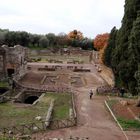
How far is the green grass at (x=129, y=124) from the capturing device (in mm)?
30188

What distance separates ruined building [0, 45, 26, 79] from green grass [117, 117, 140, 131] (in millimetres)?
27891

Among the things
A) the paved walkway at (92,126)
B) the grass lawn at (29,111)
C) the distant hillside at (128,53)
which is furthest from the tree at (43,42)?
the distant hillside at (128,53)

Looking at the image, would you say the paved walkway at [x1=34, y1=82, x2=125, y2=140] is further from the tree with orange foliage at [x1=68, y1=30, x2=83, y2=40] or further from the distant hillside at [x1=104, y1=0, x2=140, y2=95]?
the tree with orange foliage at [x1=68, y1=30, x2=83, y2=40]

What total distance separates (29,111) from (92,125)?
25.1ft

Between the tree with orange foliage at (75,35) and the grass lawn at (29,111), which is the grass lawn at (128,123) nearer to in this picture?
the grass lawn at (29,111)

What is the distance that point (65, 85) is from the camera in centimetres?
5391

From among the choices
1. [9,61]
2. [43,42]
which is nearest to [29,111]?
[9,61]

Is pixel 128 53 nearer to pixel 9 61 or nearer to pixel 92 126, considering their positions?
pixel 92 126

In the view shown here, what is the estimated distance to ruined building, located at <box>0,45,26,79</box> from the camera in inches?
2175

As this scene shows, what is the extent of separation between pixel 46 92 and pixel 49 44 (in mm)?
76578

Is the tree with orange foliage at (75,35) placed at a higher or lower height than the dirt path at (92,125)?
higher

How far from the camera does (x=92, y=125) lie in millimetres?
30922

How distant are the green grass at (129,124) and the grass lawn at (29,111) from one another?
5.48 m

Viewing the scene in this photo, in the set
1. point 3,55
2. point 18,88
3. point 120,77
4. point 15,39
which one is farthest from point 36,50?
point 120,77
